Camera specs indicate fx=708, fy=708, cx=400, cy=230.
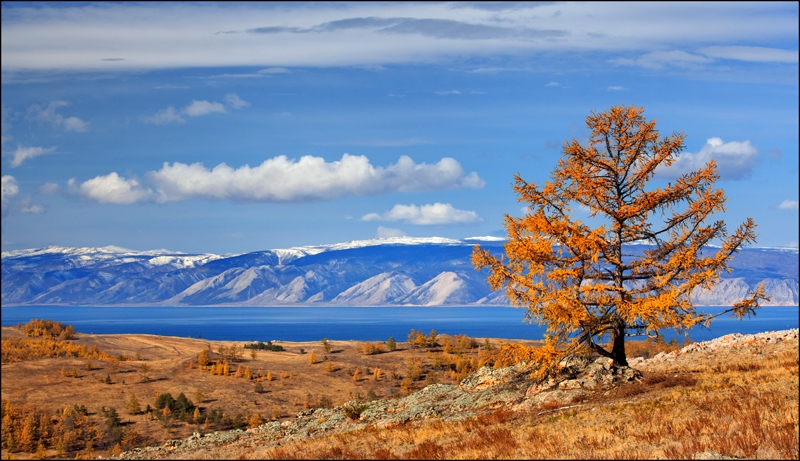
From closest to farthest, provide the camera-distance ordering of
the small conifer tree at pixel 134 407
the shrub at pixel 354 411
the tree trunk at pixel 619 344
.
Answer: the tree trunk at pixel 619 344 → the shrub at pixel 354 411 → the small conifer tree at pixel 134 407

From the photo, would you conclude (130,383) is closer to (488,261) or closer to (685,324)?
(488,261)

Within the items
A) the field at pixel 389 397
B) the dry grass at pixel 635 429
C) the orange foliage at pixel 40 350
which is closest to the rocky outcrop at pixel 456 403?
the field at pixel 389 397

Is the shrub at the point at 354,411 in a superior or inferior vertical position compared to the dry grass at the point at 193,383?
superior

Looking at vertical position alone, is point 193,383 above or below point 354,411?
below

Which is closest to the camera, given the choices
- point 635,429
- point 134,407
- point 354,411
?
point 635,429

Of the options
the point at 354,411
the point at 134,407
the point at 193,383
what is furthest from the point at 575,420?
the point at 193,383

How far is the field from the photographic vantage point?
541 inches

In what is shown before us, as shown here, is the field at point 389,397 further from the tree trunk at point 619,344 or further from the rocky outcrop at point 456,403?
the tree trunk at point 619,344

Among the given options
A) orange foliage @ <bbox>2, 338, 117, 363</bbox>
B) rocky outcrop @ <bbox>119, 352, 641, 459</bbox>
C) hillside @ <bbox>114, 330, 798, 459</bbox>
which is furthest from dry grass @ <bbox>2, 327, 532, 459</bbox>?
hillside @ <bbox>114, 330, 798, 459</bbox>

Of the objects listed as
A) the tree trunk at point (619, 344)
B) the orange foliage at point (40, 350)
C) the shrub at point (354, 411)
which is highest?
the tree trunk at point (619, 344)

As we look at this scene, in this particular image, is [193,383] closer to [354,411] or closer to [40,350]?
[40,350]

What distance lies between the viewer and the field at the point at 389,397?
13.7 meters

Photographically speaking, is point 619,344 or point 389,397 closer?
point 619,344

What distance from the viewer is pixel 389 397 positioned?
1823 inches
